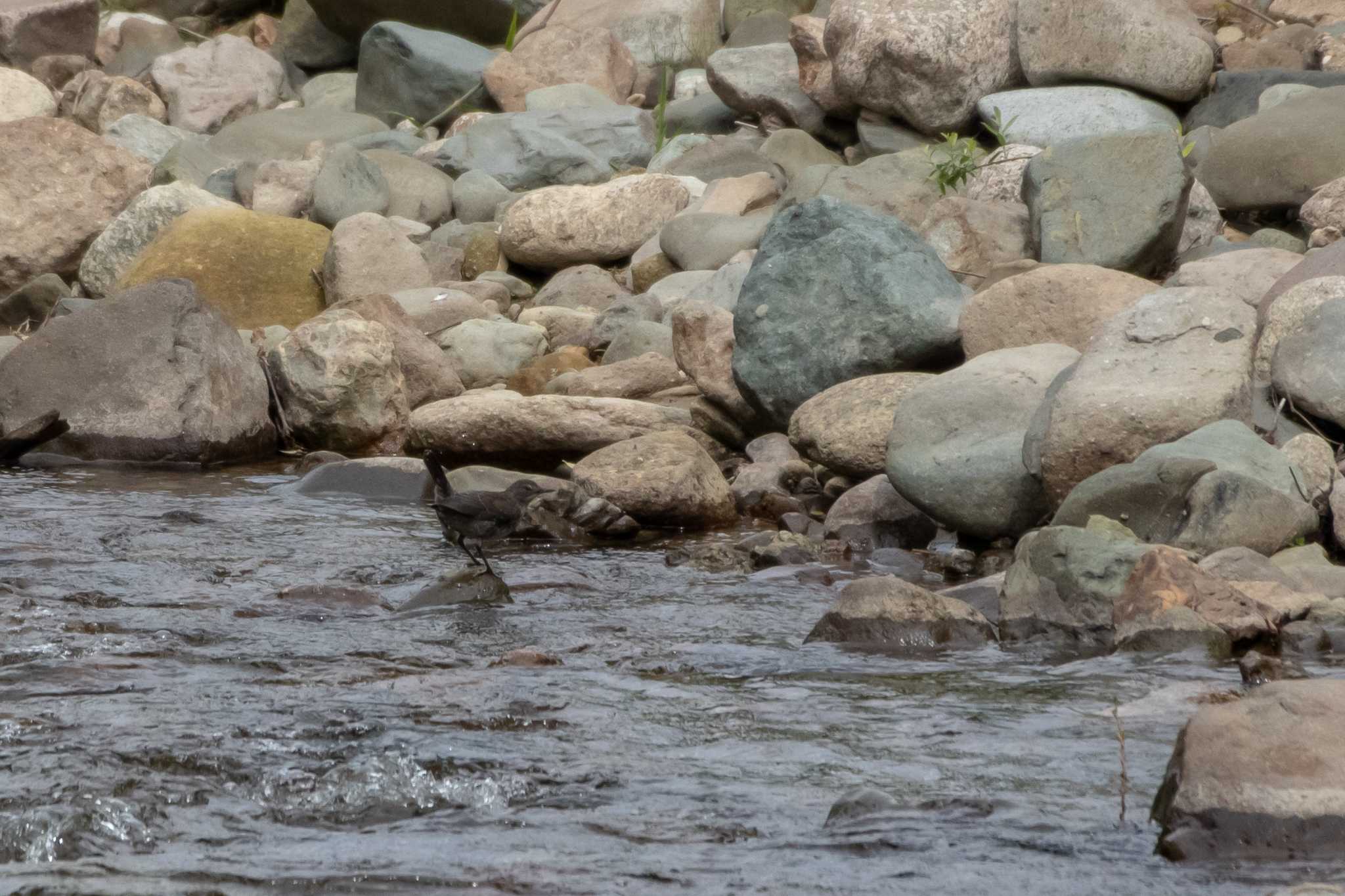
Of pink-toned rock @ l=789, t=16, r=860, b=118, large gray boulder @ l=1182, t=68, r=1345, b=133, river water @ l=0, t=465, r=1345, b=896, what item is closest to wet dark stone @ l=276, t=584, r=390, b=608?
river water @ l=0, t=465, r=1345, b=896

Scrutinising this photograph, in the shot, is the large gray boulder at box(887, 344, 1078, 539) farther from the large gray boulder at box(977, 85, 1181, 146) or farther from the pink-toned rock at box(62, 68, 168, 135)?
the pink-toned rock at box(62, 68, 168, 135)

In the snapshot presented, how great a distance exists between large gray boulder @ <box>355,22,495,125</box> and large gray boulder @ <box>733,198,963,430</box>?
29.0ft

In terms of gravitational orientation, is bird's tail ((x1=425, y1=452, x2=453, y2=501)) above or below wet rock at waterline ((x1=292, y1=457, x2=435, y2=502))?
above

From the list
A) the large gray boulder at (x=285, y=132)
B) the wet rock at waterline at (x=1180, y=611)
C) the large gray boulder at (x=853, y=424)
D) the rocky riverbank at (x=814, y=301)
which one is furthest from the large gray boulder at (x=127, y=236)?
the wet rock at waterline at (x=1180, y=611)

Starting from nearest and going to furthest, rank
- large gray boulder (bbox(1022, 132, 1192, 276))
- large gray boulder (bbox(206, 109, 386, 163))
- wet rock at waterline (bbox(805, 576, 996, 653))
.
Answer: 1. wet rock at waterline (bbox(805, 576, 996, 653))
2. large gray boulder (bbox(1022, 132, 1192, 276))
3. large gray boulder (bbox(206, 109, 386, 163))

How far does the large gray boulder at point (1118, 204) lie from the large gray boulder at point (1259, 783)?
6.21 meters

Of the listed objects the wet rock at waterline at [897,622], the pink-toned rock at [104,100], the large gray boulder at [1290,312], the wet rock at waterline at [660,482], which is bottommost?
the pink-toned rock at [104,100]

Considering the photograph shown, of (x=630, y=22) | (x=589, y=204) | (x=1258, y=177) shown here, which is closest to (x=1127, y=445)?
(x=1258, y=177)

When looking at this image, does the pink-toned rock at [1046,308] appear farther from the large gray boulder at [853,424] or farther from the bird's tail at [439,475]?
the bird's tail at [439,475]

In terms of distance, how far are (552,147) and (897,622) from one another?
9922 millimetres

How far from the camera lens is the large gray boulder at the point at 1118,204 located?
925cm

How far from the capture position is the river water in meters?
3.19

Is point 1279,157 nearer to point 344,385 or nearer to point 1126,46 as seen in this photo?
point 1126,46

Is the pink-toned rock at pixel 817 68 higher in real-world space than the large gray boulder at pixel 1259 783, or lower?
lower
